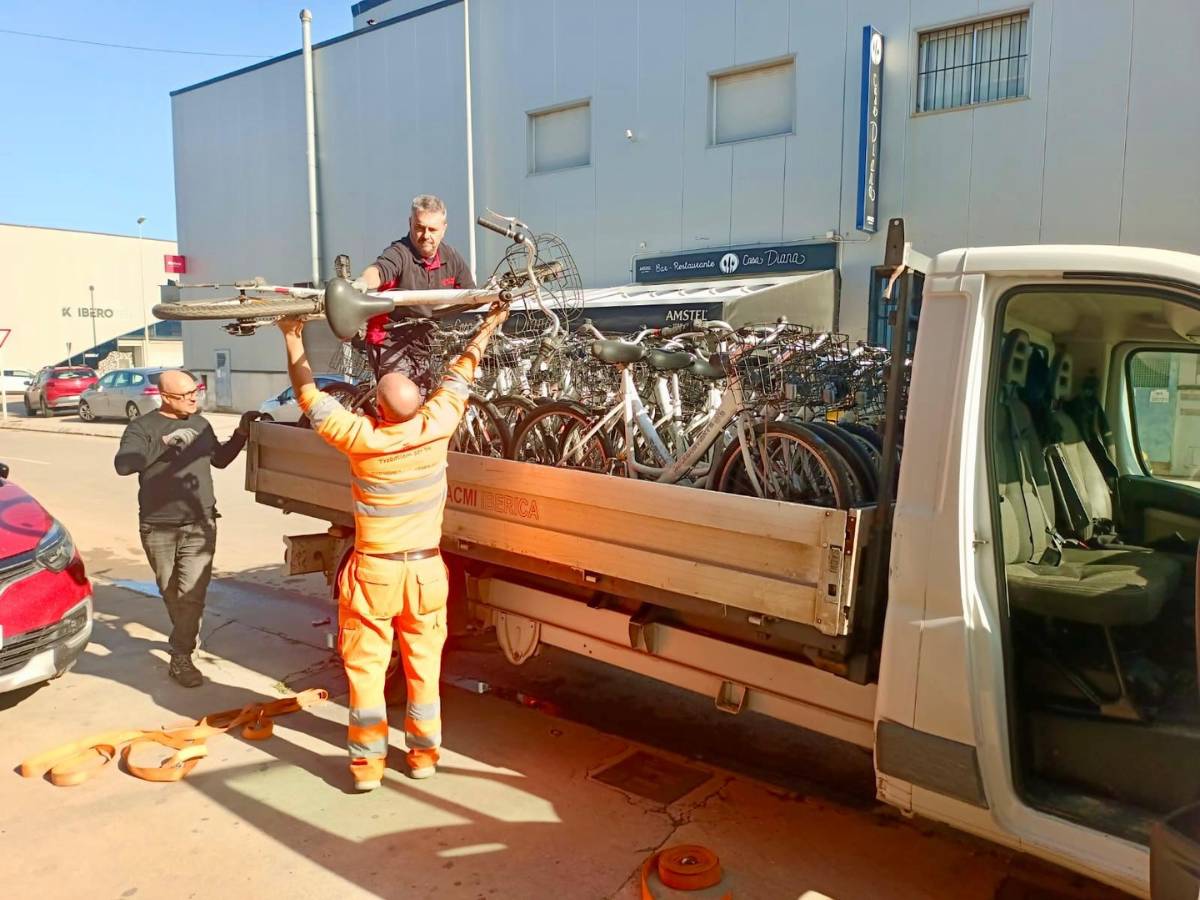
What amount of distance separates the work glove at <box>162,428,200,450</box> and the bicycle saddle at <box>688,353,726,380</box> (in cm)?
306

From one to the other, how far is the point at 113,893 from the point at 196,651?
2.69 metres

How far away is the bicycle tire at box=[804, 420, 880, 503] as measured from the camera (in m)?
3.63

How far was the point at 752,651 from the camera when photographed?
3.38 m

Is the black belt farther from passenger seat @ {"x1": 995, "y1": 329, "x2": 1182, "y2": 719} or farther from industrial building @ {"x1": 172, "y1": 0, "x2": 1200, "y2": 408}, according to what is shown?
industrial building @ {"x1": 172, "y1": 0, "x2": 1200, "y2": 408}

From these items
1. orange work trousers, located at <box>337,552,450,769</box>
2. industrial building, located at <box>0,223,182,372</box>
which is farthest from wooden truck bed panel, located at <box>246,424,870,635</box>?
industrial building, located at <box>0,223,182,372</box>

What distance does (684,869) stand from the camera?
3.21 metres

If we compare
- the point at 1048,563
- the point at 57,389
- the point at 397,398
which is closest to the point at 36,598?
the point at 397,398

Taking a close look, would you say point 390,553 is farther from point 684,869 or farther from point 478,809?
point 684,869

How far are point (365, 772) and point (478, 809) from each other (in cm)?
54

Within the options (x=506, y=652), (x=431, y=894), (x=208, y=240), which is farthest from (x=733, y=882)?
(x=208, y=240)

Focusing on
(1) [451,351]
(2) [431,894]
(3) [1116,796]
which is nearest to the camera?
(3) [1116,796]

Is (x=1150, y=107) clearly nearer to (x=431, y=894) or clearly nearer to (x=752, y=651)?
(x=752, y=651)

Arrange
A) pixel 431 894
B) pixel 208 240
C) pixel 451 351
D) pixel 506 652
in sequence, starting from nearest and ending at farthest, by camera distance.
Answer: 1. pixel 431 894
2. pixel 506 652
3. pixel 451 351
4. pixel 208 240

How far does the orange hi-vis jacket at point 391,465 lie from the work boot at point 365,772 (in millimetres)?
942
